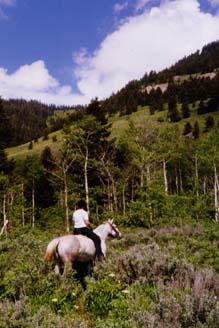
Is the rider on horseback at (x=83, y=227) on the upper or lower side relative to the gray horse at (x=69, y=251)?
upper

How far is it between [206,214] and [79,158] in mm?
13049

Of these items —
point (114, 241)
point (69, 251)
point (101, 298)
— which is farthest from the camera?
point (114, 241)

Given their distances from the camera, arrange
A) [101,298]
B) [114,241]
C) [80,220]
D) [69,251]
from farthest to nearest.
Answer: [114,241]
[80,220]
[69,251]
[101,298]

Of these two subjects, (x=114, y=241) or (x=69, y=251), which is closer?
(x=69, y=251)

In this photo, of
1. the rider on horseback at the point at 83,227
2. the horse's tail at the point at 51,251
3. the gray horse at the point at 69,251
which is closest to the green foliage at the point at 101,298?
the gray horse at the point at 69,251

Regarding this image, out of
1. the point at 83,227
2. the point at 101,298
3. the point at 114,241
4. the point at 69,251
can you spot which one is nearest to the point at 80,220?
the point at 83,227

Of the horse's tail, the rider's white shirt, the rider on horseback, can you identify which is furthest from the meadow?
the rider's white shirt

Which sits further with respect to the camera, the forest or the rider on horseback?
the rider on horseback

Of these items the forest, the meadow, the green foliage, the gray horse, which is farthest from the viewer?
the gray horse

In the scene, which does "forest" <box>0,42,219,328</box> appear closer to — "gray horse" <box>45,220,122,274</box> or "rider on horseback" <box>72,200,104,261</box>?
"gray horse" <box>45,220,122,274</box>

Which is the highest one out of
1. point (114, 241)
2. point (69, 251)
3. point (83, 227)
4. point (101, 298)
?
point (83, 227)

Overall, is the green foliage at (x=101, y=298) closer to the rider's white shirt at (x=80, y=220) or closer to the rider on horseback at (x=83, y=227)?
the rider on horseback at (x=83, y=227)

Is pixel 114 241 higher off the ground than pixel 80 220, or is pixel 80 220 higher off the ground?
pixel 80 220

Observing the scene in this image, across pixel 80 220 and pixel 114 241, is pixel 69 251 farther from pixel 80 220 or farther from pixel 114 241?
pixel 114 241
